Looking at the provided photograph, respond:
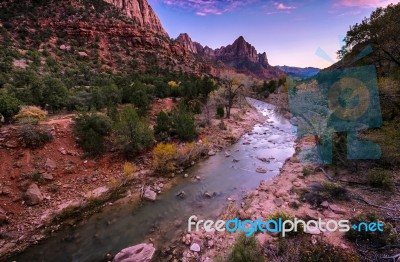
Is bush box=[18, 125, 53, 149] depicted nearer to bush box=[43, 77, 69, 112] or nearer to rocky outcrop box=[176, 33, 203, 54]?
bush box=[43, 77, 69, 112]

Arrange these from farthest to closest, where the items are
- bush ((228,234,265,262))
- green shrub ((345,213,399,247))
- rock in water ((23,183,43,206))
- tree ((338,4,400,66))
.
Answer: tree ((338,4,400,66)), rock in water ((23,183,43,206)), green shrub ((345,213,399,247)), bush ((228,234,265,262))

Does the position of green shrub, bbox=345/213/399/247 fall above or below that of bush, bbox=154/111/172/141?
below

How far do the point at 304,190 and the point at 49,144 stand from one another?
15434mm

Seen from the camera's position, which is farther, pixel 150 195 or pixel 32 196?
pixel 150 195

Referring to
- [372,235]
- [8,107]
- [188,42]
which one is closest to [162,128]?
[8,107]

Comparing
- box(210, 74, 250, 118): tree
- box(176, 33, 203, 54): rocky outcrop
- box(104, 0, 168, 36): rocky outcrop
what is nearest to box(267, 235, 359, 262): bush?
box(210, 74, 250, 118): tree

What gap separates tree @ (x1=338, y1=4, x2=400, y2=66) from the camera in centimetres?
1171

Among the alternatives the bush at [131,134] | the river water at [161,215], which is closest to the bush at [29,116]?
the bush at [131,134]

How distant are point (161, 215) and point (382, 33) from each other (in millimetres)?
15481

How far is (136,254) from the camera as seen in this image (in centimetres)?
827

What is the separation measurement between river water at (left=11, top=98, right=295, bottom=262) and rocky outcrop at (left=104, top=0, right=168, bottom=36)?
7640 centimetres

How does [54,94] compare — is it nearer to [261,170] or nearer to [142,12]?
[261,170]

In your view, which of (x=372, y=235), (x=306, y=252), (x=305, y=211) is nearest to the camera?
(x=306, y=252)

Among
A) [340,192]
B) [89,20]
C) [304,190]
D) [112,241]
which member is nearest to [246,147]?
[304,190]
